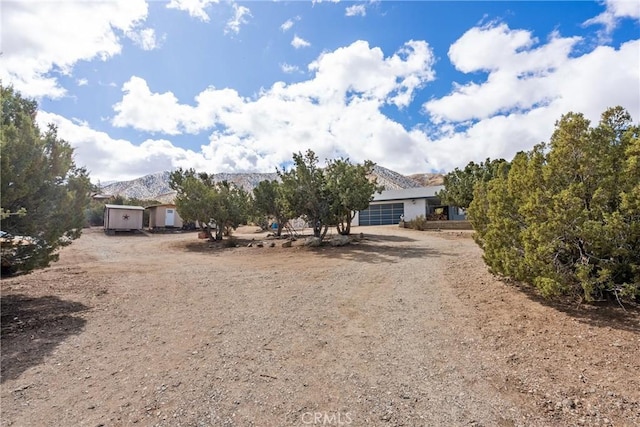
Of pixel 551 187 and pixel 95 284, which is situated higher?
pixel 551 187

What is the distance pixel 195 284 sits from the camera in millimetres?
8164

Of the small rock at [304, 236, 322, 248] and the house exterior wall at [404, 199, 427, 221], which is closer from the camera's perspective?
the small rock at [304, 236, 322, 248]

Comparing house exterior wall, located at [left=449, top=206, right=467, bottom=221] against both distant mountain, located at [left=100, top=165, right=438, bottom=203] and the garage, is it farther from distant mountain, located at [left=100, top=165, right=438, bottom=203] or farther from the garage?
distant mountain, located at [left=100, top=165, right=438, bottom=203]

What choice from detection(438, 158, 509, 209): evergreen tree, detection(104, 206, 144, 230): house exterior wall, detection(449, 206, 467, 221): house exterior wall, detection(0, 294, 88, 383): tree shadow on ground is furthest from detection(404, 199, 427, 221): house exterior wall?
detection(0, 294, 88, 383): tree shadow on ground

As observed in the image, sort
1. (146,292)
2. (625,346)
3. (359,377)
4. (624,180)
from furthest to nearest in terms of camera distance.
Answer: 1. (146,292)
2. (624,180)
3. (625,346)
4. (359,377)

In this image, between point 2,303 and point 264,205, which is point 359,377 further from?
point 264,205

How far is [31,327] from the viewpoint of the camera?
206 inches

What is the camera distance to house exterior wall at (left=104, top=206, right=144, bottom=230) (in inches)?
1037

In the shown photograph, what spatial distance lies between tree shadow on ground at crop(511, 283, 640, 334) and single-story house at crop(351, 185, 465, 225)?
24013 mm

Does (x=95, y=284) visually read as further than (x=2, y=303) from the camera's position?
Yes

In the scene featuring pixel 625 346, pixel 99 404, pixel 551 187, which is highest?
pixel 551 187

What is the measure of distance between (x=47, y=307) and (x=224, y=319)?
3629 mm

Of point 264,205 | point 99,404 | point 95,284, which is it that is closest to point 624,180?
point 99,404

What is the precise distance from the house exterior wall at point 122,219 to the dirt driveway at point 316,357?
70.4 feet
